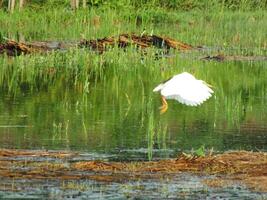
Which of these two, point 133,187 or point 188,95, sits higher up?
point 188,95

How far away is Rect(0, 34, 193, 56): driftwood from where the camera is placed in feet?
88.7

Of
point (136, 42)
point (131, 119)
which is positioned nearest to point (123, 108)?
point (131, 119)

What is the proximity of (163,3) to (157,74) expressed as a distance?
955 inches

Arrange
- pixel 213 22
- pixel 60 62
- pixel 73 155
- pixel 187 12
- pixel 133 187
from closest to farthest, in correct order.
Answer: pixel 133 187 < pixel 73 155 < pixel 60 62 < pixel 213 22 < pixel 187 12

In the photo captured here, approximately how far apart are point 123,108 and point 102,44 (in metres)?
11.1

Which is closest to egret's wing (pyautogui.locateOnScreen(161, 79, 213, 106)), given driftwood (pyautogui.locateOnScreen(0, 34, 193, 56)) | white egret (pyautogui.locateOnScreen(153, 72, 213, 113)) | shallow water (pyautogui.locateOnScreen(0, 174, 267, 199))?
white egret (pyautogui.locateOnScreen(153, 72, 213, 113))

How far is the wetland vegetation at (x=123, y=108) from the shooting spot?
10.8m

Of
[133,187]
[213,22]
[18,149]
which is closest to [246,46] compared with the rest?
[213,22]

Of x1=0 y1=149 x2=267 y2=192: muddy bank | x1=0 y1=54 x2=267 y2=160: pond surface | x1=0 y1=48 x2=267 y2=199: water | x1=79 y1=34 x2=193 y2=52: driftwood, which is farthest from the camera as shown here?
x1=79 y1=34 x2=193 y2=52: driftwood

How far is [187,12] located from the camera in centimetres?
4359

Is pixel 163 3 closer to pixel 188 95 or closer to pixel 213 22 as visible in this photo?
pixel 213 22

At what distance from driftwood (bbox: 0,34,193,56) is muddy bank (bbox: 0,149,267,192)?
14.7m

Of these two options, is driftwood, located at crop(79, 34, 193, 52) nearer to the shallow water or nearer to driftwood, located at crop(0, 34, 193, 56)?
driftwood, located at crop(0, 34, 193, 56)

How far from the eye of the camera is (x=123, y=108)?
57.5ft
